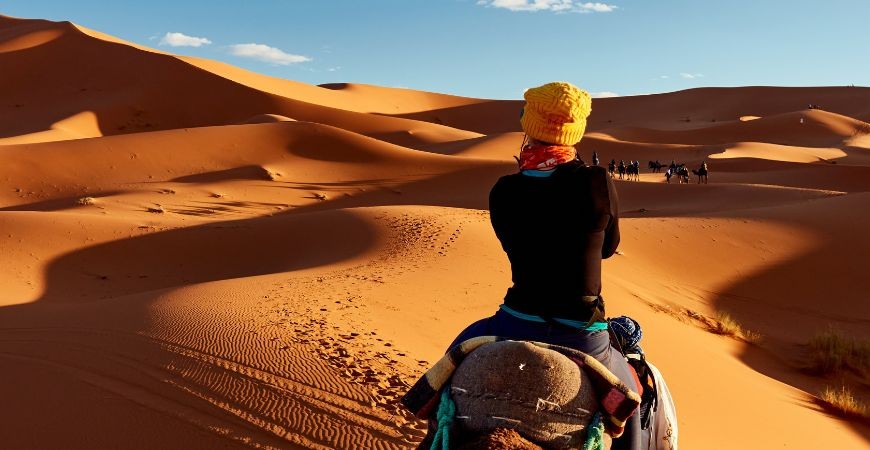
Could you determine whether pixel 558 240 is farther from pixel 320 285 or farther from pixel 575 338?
pixel 320 285

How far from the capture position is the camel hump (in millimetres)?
2412

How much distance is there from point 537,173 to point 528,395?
0.96 m

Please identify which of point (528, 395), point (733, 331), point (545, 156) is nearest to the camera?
point (528, 395)

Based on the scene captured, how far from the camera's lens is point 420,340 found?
682 centimetres

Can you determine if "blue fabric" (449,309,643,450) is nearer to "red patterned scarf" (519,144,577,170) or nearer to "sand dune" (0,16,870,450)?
"red patterned scarf" (519,144,577,170)

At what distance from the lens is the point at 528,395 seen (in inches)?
95.4

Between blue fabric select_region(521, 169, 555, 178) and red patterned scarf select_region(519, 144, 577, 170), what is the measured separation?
13 millimetres

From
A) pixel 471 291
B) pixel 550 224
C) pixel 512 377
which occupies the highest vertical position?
pixel 550 224

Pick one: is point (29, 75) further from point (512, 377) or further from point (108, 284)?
point (512, 377)

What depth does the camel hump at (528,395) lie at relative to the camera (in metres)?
2.41

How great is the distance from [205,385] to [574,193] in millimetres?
3516

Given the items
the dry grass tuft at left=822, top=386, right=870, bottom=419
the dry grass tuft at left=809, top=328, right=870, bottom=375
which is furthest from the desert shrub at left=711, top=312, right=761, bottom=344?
the dry grass tuft at left=822, top=386, right=870, bottom=419

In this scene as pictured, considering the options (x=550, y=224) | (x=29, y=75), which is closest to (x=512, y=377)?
(x=550, y=224)

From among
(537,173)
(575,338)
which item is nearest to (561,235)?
(537,173)
